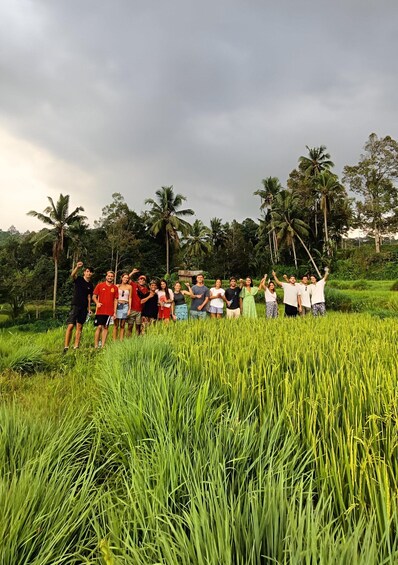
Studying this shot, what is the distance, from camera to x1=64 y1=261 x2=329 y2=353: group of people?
21.9 ft

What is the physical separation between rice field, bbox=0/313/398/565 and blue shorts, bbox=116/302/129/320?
3709 mm

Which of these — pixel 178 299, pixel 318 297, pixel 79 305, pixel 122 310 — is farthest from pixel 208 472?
pixel 318 297

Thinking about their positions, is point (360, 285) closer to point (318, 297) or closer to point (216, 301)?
point (318, 297)

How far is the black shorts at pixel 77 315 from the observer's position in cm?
653

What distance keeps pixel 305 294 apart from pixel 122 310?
4667 millimetres

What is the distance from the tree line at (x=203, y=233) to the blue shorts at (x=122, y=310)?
25.7 metres

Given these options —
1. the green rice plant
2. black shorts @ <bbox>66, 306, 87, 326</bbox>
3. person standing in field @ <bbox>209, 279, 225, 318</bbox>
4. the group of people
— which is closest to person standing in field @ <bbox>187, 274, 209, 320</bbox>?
the group of people

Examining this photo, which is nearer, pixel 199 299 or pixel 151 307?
pixel 151 307

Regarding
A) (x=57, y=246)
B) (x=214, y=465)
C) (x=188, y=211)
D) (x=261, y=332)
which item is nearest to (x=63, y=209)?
(x=57, y=246)

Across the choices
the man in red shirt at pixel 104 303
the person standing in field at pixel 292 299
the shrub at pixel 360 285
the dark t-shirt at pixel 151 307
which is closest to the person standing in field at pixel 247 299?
the person standing in field at pixel 292 299

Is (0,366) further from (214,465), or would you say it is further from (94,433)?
(214,465)

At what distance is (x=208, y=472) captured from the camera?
1438 millimetres

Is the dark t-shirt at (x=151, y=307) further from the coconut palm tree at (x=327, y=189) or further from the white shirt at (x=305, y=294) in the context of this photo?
the coconut palm tree at (x=327, y=189)

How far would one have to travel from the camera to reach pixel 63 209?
33.9 meters
